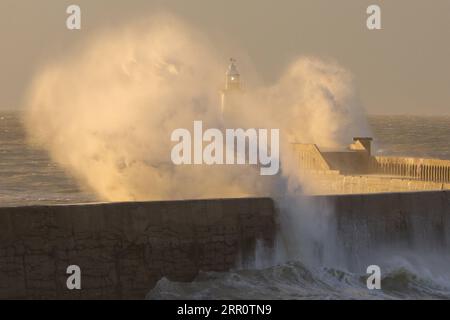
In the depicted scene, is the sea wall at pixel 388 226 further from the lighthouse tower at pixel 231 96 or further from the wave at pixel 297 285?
the lighthouse tower at pixel 231 96

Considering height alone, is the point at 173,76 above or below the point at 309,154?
above

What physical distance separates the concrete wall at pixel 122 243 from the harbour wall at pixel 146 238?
0.01 meters

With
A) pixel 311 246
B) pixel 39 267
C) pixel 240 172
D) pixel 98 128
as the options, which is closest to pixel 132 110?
pixel 98 128

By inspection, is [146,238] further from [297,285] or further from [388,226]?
[388,226]

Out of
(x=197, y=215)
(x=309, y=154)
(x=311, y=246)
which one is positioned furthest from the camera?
(x=309, y=154)

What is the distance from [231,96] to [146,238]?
1351 centimetres

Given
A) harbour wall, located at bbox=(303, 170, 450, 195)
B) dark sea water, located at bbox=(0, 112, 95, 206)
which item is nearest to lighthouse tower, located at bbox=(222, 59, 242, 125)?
harbour wall, located at bbox=(303, 170, 450, 195)

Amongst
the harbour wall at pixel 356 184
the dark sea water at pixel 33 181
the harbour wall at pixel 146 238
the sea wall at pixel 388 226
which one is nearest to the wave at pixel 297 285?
the harbour wall at pixel 146 238

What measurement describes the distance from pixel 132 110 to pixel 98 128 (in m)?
0.70

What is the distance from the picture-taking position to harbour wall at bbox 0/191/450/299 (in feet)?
43.6

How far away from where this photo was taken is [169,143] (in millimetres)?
20547

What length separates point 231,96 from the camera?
2728 centimetres

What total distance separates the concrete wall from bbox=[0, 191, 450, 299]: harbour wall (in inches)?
0.4
